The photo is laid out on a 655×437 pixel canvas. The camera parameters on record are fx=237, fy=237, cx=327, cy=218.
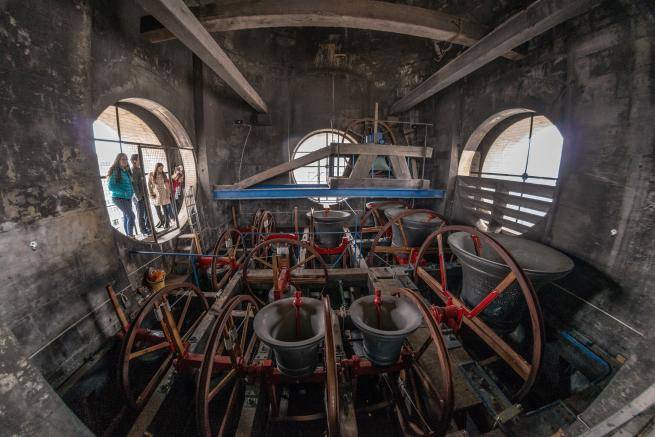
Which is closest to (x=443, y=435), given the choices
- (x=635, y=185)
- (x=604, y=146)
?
(x=635, y=185)

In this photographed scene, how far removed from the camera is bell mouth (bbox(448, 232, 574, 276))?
2.76m

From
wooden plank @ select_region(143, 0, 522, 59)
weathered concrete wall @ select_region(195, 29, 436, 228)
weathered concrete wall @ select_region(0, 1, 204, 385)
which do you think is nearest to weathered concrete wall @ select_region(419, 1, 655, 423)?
wooden plank @ select_region(143, 0, 522, 59)

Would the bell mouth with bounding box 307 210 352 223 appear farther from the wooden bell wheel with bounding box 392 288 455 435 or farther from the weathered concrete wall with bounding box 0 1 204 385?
the weathered concrete wall with bounding box 0 1 204 385

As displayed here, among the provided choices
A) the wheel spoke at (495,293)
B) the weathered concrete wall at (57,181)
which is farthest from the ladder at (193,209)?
the wheel spoke at (495,293)

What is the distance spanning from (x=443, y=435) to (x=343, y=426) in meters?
0.87

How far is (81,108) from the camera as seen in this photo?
9.58 feet

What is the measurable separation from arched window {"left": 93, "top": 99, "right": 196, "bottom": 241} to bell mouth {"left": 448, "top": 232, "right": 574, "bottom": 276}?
504 cm

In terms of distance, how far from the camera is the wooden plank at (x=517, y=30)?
2.94 metres

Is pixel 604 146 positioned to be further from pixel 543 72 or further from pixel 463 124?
pixel 463 124

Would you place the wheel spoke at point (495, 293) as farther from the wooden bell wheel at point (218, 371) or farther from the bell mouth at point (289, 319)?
the wooden bell wheel at point (218, 371)

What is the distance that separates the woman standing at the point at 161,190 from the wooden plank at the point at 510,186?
277 inches

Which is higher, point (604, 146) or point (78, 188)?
point (604, 146)

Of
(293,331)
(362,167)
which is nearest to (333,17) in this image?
(362,167)

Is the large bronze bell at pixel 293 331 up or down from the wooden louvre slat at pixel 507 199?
down
